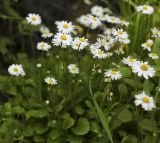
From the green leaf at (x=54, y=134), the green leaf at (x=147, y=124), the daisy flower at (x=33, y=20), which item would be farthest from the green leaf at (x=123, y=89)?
the daisy flower at (x=33, y=20)

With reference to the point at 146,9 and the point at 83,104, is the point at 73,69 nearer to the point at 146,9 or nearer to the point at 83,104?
the point at 83,104

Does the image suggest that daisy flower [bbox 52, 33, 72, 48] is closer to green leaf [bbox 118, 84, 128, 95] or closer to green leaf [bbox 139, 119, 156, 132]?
green leaf [bbox 118, 84, 128, 95]

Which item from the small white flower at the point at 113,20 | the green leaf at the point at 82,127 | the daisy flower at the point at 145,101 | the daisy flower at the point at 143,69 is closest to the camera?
the daisy flower at the point at 145,101

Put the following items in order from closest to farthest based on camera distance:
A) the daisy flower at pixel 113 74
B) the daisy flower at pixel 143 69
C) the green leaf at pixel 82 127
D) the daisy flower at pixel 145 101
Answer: the daisy flower at pixel 145 101 → the daisy flower at pixel 143 69 → the daisy flower at pixel 113 74 → the green leaf at pixel 82 127

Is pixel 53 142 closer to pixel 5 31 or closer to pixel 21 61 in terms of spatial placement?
pixel 21 61

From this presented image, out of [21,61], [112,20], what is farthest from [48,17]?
[112,20]

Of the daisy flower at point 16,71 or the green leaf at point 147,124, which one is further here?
the daisy flower at point 16,71

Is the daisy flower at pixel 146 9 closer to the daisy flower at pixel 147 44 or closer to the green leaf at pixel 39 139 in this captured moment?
the daisy flower at pixel 147 44
